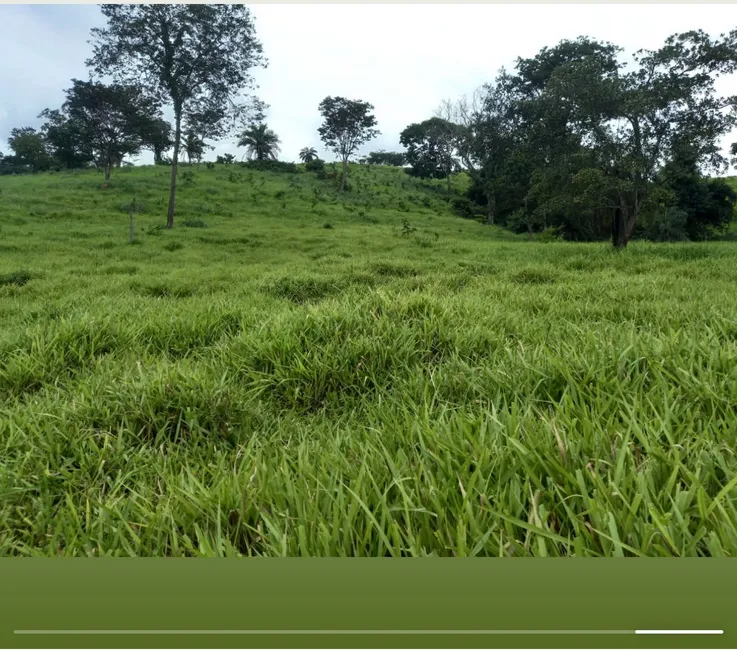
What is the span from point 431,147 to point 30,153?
57168 millimetres

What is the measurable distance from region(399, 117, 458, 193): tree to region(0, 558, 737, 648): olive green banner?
1873 inches

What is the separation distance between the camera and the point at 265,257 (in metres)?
14.1

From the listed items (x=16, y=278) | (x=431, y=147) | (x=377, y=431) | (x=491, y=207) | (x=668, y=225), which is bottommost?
(x=16, y=278)

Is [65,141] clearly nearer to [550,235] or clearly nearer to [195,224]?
[195,224]

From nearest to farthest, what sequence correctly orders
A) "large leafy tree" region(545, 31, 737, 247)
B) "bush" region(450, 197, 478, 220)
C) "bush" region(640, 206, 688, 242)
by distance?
"large leafy tree" region(545, 31, 737, 247), "bush" region(640, 206, 688, 242), "bush" region(450, 197, 478, 220)

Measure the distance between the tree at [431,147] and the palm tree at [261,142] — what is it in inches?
939

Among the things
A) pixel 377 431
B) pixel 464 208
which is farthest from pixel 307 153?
pixel 377 431

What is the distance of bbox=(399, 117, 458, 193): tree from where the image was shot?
45.2 meters

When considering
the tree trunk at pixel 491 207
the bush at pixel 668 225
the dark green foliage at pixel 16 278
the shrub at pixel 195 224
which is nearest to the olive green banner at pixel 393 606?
the dark green foliage at pixel 16 278

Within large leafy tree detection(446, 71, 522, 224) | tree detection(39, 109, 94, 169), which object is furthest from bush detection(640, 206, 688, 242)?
tree detection(39, 109, 94, 169)

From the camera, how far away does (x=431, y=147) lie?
64312mm

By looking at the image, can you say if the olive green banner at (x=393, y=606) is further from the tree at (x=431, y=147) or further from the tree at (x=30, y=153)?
the tree at (x=30, y=153)

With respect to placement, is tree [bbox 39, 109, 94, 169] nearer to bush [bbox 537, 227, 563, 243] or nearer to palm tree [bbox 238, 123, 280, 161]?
palm tree [bbox 238, 123, 280, 161]

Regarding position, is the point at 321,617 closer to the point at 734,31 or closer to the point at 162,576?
the point at 162,576
